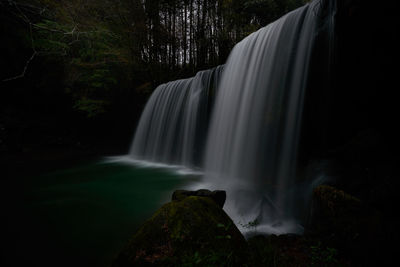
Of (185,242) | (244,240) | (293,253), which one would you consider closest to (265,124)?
(293,253)

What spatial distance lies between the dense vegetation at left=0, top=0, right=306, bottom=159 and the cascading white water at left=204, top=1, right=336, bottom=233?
19.8ft

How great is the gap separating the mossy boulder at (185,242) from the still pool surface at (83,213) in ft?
3.55

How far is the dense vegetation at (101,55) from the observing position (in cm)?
889

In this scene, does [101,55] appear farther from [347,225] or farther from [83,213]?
[347,225]

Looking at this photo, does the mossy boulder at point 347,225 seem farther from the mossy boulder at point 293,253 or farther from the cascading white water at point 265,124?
the cascading white water at point 265,124

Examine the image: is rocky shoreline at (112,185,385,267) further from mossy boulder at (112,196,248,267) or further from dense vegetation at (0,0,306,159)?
dense vegetation at (0,0,306,159)

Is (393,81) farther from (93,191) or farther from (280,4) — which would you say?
(280,4)

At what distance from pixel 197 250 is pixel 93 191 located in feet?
14.5

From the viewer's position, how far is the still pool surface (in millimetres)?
2471

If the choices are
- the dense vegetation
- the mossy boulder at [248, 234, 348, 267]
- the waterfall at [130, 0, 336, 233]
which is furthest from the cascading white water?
the dense vegetation

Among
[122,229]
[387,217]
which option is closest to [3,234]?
[122,229]

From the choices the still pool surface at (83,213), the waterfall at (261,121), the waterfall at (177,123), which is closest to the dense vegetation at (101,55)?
the waterfall at (177,123)

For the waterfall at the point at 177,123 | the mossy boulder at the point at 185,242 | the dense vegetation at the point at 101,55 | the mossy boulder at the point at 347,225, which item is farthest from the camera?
the dense vegetation at the point at 101,55

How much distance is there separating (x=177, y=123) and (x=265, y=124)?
5.15 metres
